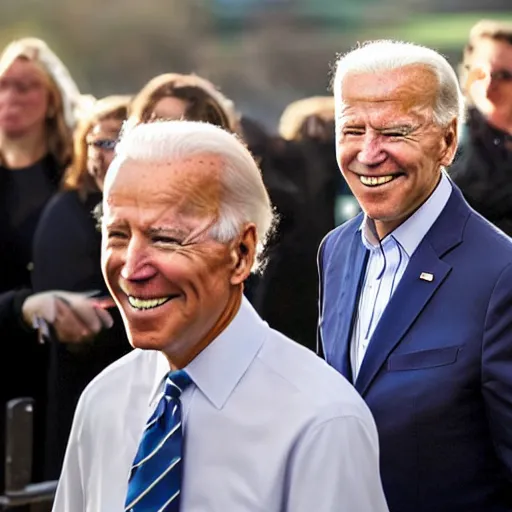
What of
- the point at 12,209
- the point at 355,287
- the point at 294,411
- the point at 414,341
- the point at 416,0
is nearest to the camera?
the point at 294,411

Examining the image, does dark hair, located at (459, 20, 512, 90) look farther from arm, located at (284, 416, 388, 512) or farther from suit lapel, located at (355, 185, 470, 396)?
arm, located at (284, 416, 388, 512)

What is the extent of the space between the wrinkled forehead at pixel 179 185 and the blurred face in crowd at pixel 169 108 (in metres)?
0.83

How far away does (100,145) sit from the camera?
7.66 feet

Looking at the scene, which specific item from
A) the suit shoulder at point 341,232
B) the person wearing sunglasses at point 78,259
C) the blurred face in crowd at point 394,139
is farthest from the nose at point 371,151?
the person wearing sunglasses at point 78,259

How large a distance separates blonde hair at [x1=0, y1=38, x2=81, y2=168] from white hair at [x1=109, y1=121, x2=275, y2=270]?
113cm

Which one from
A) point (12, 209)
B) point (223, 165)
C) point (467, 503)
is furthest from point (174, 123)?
point (12, 209)

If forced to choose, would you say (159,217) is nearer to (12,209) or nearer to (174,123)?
(174,123)

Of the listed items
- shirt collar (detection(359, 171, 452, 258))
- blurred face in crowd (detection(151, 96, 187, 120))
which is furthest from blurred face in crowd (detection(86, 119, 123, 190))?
shirt collar (detection(359, 171, 452, 258))

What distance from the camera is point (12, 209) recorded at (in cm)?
245

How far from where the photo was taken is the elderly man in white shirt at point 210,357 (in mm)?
1229

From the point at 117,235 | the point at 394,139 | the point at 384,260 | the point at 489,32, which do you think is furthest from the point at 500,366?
the point at 489,32

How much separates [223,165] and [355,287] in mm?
599

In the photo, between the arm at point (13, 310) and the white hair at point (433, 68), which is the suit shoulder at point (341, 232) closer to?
the white hair at point (433, 68)

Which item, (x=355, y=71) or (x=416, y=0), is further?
(x=416, y=0)
